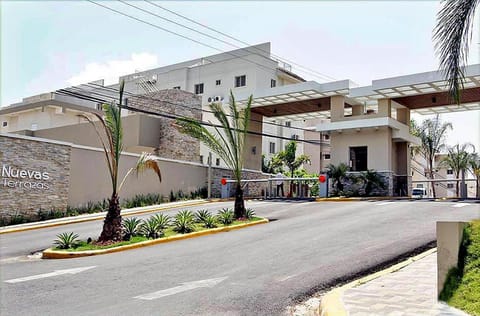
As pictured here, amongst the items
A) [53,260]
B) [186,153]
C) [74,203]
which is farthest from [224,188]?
[53,260]

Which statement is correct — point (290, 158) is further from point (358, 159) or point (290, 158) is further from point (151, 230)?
point (151, 230)

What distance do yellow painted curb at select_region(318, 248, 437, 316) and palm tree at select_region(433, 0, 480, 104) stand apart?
3489 mm

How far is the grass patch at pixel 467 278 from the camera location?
6363 mm

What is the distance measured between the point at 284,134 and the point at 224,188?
26517mm

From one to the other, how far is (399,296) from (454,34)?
4.24 meters

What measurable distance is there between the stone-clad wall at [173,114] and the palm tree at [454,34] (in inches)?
1001

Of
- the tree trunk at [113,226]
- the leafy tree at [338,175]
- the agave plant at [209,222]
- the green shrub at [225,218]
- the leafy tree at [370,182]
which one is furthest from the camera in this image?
the leafy tree at [338,175]

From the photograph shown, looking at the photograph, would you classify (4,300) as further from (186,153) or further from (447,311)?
(186,153)

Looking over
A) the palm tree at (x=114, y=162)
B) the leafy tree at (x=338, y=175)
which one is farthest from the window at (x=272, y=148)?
the palm tree at (x=114, y=162)

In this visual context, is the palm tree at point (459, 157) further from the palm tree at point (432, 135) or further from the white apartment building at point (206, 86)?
the white apartment building at point (206, 86)

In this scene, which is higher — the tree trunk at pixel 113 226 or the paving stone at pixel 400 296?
the tree trunk at pixel 113 226

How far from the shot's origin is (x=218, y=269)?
9.74 m

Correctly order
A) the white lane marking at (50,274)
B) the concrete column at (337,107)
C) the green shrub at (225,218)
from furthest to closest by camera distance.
Result: the concrete column at (337,107) < the green shrub at (225,218) < the white lane marking at (50,274)

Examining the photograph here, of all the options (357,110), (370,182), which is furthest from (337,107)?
(370,182)
